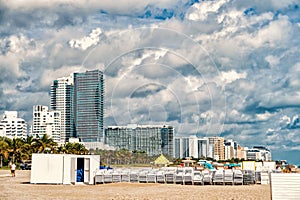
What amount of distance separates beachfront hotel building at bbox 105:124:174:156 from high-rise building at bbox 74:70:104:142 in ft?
81.3

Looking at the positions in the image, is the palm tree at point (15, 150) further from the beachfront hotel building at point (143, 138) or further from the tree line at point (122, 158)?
the beachfront hotel building at point (143, 138)

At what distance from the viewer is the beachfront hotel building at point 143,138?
128m

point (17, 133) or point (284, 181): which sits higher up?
point (17, 133)

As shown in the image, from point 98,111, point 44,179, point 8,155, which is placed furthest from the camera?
point 98,111

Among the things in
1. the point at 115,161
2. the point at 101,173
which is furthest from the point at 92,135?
the point at 101,173

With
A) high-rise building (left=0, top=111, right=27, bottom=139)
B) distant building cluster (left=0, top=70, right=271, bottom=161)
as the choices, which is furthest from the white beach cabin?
high-rise building (left=0, top=111, right=27, bottom=139)

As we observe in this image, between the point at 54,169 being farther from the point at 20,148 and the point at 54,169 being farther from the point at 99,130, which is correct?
the point at 99,130

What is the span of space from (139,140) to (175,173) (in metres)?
101

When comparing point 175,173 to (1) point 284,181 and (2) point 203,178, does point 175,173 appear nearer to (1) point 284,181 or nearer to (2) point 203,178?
(2) point 203,178

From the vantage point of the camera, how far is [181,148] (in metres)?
191

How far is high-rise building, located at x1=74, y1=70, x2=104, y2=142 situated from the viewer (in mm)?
166750

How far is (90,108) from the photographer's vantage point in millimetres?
176750

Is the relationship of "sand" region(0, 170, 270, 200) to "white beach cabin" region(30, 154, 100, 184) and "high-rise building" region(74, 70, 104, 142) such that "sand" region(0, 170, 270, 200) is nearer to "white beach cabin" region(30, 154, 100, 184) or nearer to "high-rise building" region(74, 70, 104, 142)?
"white beach cabin" region(30, 154, 100, 184)

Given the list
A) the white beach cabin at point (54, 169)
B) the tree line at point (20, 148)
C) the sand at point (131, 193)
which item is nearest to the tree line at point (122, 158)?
the tree line at point (20, 148)
